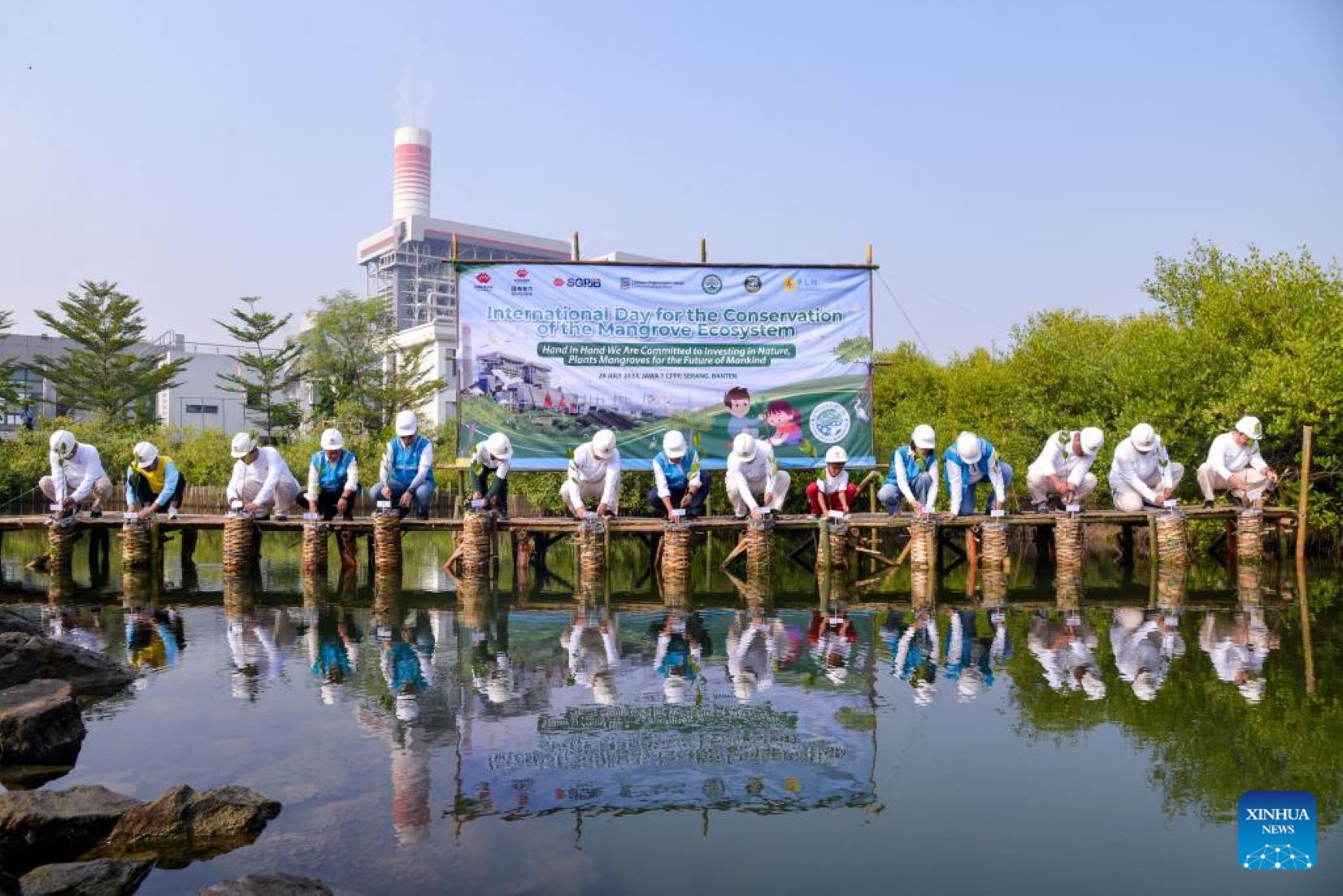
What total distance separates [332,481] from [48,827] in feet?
39.9

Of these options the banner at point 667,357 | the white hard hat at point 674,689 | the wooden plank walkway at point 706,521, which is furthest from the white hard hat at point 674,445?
the white hard hat at point 674,689

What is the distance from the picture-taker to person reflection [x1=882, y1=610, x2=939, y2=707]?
8547 mm

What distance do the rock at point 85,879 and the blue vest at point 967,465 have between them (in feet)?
44.9

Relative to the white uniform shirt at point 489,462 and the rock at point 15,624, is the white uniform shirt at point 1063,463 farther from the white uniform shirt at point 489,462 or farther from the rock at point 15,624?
the rock at point 15,624

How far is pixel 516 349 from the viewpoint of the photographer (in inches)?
758

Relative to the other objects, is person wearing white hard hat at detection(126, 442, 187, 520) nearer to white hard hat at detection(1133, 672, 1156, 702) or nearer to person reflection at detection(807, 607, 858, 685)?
person reflection at detection(807, 607, 858, 685)

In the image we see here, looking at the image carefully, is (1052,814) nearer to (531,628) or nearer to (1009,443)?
(531,628)

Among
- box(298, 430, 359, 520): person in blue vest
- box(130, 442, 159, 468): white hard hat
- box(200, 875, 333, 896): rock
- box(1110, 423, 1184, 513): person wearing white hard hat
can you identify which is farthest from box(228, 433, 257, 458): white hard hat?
box(1110, 423, 1184, 513): person wearing white hard hat

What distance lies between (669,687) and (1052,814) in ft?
11.1

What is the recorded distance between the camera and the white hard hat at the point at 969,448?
16.8m

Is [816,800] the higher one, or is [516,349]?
[516,349]

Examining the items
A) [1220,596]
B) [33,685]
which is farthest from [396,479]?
[1220,596]

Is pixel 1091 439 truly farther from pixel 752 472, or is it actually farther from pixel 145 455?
pixel 145 455

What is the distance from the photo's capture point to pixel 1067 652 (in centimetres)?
985
